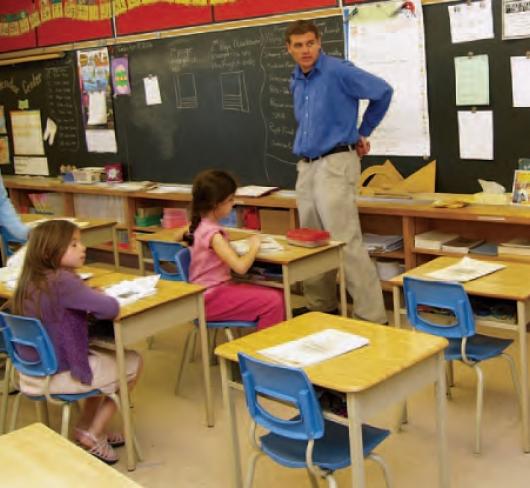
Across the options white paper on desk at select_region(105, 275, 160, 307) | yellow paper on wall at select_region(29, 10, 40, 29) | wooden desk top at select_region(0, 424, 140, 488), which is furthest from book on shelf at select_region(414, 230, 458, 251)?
yellow paper on wall at select_region(29, 10, 40, 29)

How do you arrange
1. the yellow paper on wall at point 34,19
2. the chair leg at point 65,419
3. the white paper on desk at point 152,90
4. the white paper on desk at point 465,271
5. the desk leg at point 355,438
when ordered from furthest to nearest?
the yellow paper on wall at point 34,19
the white paper on desk at point 152,90
the white paper on desk at point 465,271
the chair leg at point 65,419
the desk leg at point 355,438

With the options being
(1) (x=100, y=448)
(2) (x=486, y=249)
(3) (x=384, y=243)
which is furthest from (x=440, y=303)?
(3) (x=384, y=243)

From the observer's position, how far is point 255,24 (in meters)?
6.05

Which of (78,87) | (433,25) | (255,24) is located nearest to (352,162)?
(433,25)

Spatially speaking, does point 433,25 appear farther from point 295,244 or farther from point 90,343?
point 90,343

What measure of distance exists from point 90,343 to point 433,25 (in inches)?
115

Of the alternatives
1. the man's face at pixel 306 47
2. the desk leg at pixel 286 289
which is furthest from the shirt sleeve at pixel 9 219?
the man's face at pixel 306 47

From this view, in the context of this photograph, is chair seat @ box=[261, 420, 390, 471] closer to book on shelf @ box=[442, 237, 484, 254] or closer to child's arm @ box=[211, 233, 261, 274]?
child's arm @ box=[211, 233, 261, 274]

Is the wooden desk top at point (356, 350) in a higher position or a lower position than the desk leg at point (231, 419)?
higher

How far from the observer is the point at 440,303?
3361 mm

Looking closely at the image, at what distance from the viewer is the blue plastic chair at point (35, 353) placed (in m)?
3.30

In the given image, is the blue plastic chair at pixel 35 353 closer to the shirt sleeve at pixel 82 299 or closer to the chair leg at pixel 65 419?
the chair leg at pixel 65 419

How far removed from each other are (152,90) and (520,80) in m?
3.30

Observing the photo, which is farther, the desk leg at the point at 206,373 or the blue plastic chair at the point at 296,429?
the desk leg at the point at 206,373
